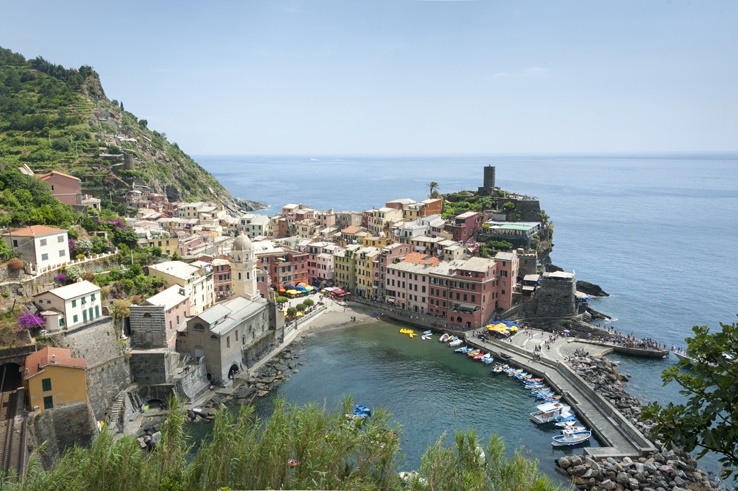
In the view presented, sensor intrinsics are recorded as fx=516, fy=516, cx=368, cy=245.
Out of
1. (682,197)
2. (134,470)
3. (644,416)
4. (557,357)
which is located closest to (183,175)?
(557,357)

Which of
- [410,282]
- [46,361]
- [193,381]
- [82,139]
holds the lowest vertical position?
[193,381]

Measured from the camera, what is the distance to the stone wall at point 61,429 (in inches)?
1076

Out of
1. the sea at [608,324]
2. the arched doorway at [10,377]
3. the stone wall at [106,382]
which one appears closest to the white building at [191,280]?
the stone wall at [106,382]

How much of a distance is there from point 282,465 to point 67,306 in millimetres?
22767

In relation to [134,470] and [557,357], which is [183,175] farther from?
[134,470]

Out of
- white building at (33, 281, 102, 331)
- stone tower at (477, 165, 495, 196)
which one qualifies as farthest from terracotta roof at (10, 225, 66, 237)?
stone tower at (477, 165, 495, 196)

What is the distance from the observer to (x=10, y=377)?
30562 millimetres

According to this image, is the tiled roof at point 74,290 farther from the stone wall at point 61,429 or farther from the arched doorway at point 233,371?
the arched doorway at point 233,371

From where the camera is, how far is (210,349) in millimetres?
40688

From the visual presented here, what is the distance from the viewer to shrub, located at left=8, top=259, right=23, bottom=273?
3662cm

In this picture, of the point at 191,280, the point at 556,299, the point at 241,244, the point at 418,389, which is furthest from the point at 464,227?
the point at 191,280

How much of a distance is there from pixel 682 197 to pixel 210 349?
589 ft

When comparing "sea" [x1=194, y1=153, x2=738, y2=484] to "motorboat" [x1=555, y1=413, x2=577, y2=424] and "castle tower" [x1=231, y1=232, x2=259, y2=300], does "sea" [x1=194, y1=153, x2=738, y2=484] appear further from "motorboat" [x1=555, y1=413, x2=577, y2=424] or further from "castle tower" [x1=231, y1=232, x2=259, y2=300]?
"castle tower" [x1=231, y1=232, x2=259, y2=300]

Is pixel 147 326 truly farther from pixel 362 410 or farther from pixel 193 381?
pixel 362 410
